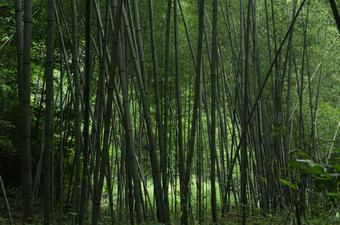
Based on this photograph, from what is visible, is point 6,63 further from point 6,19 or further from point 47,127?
point 47,127

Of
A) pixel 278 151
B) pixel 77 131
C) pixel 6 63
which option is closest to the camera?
pixel 77 131

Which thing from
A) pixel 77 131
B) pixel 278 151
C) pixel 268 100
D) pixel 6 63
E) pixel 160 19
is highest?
pixel 160 19

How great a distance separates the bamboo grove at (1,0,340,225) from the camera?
2121mm

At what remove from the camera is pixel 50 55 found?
2.11 m

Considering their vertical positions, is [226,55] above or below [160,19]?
below

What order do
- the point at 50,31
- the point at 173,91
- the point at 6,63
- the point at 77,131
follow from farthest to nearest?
the point at 173,91 < the point at 6,63 < the point at 77,131 < the point at 50,31

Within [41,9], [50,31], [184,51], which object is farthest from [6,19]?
[50,31]

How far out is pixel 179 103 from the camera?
3062 mm

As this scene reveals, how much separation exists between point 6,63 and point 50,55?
9.34 ft

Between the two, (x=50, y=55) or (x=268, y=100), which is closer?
(x=50, y=55)

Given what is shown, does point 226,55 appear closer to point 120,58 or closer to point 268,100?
point 268,100

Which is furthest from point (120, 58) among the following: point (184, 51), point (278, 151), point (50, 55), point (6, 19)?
point (6, 19)

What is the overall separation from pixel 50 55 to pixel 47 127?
16.8 inches

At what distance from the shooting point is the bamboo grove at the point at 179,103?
2121 mm
